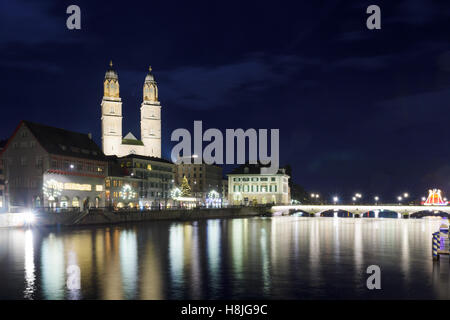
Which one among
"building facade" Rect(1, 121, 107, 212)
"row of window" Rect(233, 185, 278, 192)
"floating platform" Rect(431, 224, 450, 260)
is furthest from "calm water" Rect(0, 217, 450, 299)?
"row of window" Rect(233, 185, 278, 192)

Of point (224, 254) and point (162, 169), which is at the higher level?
point (162, 169)

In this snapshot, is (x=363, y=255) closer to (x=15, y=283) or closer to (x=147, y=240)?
Answer: (x=147, y=240)

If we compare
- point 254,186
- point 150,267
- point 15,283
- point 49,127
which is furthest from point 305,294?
point 254,186

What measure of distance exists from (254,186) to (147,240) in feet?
390

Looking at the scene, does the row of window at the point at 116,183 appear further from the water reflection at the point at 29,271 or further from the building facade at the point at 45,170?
the water reflection at the point at 29,271

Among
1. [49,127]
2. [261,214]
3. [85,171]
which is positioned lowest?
[261,214]

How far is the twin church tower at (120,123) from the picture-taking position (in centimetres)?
17212

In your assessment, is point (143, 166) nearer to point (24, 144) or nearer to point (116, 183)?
point (116, 183)

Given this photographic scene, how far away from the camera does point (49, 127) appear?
94.8 metres

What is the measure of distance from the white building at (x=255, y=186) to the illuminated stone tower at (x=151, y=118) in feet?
92.6

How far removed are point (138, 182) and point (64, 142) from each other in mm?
37252

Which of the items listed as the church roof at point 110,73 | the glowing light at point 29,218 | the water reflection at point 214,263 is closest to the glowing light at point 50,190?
the glowing light at point 29,218

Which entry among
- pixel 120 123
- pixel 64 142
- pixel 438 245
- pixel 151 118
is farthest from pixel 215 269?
pixel 151 118
